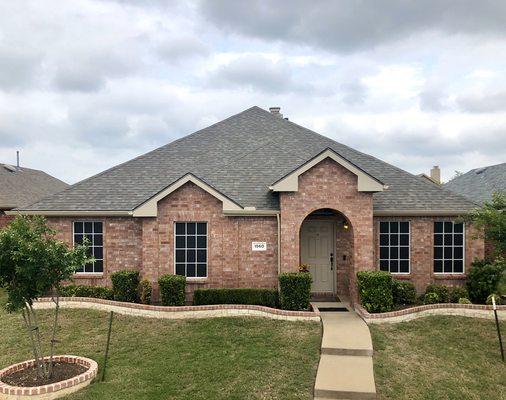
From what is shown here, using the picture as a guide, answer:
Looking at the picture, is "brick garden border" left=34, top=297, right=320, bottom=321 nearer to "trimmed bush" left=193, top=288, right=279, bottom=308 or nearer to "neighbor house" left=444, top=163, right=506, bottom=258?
"trimmed bush" left=193, top=288, right=279, bottom=308

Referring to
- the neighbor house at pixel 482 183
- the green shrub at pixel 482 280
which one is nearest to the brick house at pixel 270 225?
the green shrub at pixel 482 280

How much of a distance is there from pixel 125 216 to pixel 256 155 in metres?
6.36

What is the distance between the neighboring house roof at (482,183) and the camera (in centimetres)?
2448

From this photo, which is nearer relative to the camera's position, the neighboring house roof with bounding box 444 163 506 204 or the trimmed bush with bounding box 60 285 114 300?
the trimmed bush with bounding box 60 285 114 300

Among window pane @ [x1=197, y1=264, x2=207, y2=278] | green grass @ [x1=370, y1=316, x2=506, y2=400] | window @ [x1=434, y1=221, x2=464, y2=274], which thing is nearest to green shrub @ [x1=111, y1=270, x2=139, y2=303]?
window pane @ [x1=197, y1=264, x2=207, y2=278]

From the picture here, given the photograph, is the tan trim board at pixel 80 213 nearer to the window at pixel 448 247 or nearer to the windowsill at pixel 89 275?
the windowsill at pixel 89 275

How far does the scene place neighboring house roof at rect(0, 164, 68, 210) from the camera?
2706cm

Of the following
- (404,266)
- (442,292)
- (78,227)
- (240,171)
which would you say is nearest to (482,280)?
(442,292)

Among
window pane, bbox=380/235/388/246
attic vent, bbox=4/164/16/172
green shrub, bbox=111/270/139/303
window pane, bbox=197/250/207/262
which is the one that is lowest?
green shrub, bbox=111/270/139/303

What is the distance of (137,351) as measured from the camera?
10.1 metres

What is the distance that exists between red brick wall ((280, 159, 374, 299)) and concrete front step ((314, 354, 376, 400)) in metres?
4.63

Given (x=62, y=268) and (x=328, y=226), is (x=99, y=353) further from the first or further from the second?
(x=328, y=226)

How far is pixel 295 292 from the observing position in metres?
12.9

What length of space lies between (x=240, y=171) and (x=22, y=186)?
21.7 m
